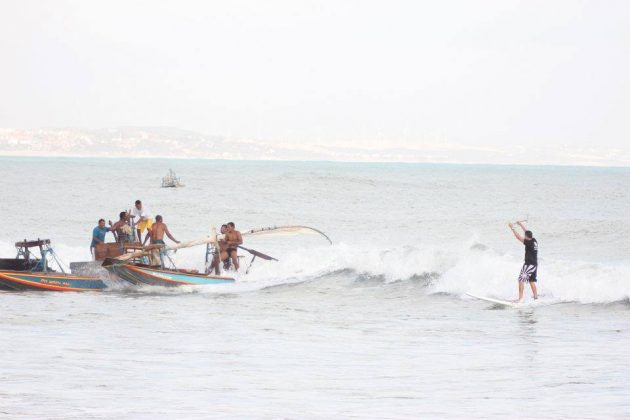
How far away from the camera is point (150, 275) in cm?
2362

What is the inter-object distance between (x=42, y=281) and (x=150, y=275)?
245 cm

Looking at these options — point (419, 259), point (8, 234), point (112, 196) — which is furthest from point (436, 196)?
point (419, 259)

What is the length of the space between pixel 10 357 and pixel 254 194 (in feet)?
268

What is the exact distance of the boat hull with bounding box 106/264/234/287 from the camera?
77.4 ft

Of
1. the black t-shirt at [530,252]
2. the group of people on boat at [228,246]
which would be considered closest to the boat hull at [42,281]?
the group of people on boat at [228,246]

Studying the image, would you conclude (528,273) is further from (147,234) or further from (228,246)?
(147,234)

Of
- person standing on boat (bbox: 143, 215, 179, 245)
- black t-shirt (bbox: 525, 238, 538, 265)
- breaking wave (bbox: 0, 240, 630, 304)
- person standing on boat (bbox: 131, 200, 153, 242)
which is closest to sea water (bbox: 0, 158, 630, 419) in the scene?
breaking wave (bbox: 0, 240, 630, 304)

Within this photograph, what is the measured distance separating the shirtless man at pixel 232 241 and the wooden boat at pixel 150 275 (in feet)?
6.40

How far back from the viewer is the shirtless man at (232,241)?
25.4 meters

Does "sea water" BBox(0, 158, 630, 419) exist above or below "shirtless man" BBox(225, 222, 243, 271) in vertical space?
below

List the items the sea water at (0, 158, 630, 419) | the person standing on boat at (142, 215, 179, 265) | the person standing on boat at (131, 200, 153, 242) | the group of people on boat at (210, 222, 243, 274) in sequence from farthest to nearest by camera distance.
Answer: the group of people on boat at (210, 222, 243, 274) < the person standing on boat at (131, 200, 153, 242) < the person standing on boat at (142, 215, 179, 265) < the sea water at (0, 158, 630, 419)

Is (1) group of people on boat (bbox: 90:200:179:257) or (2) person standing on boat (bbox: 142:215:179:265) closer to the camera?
(2) person standing on boat (bbox: 142:215:179:265)

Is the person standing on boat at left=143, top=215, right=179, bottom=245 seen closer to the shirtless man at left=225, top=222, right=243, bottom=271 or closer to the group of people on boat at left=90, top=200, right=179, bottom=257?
the group of people on boat at left=90, top=200, right=179, bottom=257

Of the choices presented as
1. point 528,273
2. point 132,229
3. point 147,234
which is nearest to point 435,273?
point 528,273
